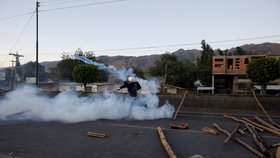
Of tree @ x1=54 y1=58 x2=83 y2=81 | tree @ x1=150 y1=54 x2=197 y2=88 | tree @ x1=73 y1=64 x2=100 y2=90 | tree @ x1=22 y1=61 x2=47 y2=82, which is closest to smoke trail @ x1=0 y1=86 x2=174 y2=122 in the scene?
tree @ x1=73 y1=64 x2=100 y2=90

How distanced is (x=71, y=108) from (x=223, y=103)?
31.0 ft

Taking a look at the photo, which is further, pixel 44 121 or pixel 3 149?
pixel 44 121

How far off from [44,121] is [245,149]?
10095 mm

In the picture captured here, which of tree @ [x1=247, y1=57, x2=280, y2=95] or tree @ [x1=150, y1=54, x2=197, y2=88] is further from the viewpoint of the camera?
tree @ [x1=150, y1=54, x2=197, y2=88]

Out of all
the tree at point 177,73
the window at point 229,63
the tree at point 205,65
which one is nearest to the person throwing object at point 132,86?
the window at point 229,63

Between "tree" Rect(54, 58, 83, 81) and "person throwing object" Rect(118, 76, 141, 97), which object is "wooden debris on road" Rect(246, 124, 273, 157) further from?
"tree" Rect(54, 58, 83, 81)

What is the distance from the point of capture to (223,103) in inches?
723

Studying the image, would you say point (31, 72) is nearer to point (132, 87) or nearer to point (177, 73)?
point (177, 73)

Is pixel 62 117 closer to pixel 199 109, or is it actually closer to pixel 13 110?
pixel 13 110

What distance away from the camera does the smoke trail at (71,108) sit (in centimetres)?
1583

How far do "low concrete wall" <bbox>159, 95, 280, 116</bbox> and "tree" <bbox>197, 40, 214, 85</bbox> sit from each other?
51.8 m

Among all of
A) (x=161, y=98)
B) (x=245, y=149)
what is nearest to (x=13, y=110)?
(x=161, y=98)

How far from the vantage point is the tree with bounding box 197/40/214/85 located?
7069 cm

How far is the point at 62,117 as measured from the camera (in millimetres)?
15656
